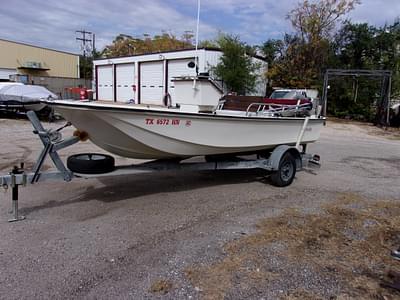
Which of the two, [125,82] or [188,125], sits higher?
[125,82]

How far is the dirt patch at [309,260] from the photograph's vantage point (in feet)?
9.39

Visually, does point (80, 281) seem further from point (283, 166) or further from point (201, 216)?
point (283, 166)

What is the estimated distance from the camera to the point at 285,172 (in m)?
5.93

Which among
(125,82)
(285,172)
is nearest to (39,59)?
(125,82)

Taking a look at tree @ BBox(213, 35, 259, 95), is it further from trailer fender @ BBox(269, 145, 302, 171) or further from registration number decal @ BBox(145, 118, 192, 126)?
registration number decal @ BBox(145, 118, 192, 126)

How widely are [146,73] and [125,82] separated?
3.12 m

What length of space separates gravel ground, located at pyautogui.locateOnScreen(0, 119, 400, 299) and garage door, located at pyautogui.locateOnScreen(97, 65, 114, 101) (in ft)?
79.8

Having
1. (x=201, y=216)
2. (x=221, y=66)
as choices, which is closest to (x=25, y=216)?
(x=201, y=216)

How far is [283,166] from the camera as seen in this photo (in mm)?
5852

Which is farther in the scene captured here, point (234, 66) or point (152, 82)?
point (152, 82)

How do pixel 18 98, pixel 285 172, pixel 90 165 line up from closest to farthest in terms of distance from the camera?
1. pixel 90 165
2. pixel 285 172
3. pixel 18 98

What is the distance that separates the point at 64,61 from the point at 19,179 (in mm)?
48675

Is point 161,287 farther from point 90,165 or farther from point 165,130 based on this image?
point 165,130

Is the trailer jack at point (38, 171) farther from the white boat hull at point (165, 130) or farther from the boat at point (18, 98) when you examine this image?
the boat at point (18, 98)
